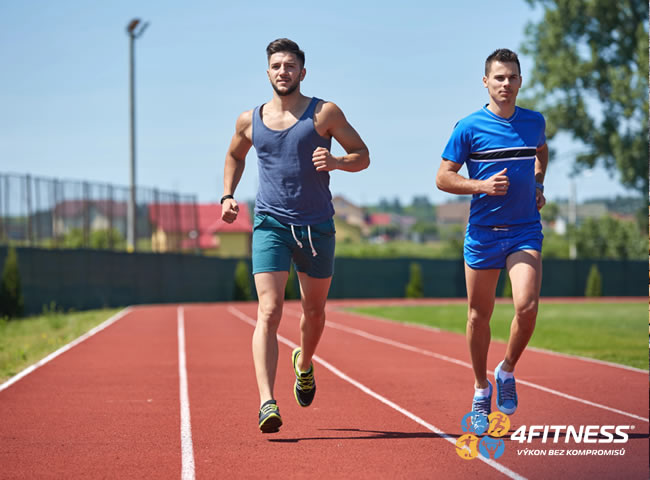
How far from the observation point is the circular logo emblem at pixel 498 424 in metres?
6.51

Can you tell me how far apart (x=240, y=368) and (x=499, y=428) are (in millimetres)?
5438

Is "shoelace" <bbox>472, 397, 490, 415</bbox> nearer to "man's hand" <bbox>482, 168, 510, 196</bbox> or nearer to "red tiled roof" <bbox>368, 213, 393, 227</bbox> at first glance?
"man's hand" <bbox>482, 168, 510, 196</bbox>

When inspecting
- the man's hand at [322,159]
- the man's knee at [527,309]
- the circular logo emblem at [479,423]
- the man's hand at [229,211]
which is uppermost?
the man's hand at [322,159]

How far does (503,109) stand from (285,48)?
1.47m

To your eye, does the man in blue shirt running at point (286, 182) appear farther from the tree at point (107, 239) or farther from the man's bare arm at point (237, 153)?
the tree at point (107, 239)

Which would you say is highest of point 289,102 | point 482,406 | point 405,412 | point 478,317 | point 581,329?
point 289,102

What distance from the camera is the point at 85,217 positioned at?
103ft

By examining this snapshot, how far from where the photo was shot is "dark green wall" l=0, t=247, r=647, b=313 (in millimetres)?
27953

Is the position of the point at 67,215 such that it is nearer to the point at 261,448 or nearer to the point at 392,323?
the point at 392,323

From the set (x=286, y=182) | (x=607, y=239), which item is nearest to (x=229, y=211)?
(x=286, y=182)

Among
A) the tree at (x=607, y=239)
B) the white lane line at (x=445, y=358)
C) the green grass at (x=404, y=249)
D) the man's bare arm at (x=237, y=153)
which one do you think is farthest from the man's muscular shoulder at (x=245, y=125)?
the green grass at (x=404, y=249)

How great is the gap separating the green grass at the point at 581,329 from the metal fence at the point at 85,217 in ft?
30.0

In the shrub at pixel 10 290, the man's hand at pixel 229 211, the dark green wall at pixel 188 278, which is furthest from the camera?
the dark green wall at pixel 188 278

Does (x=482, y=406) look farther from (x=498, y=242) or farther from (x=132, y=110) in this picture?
(x=132, y=110)
